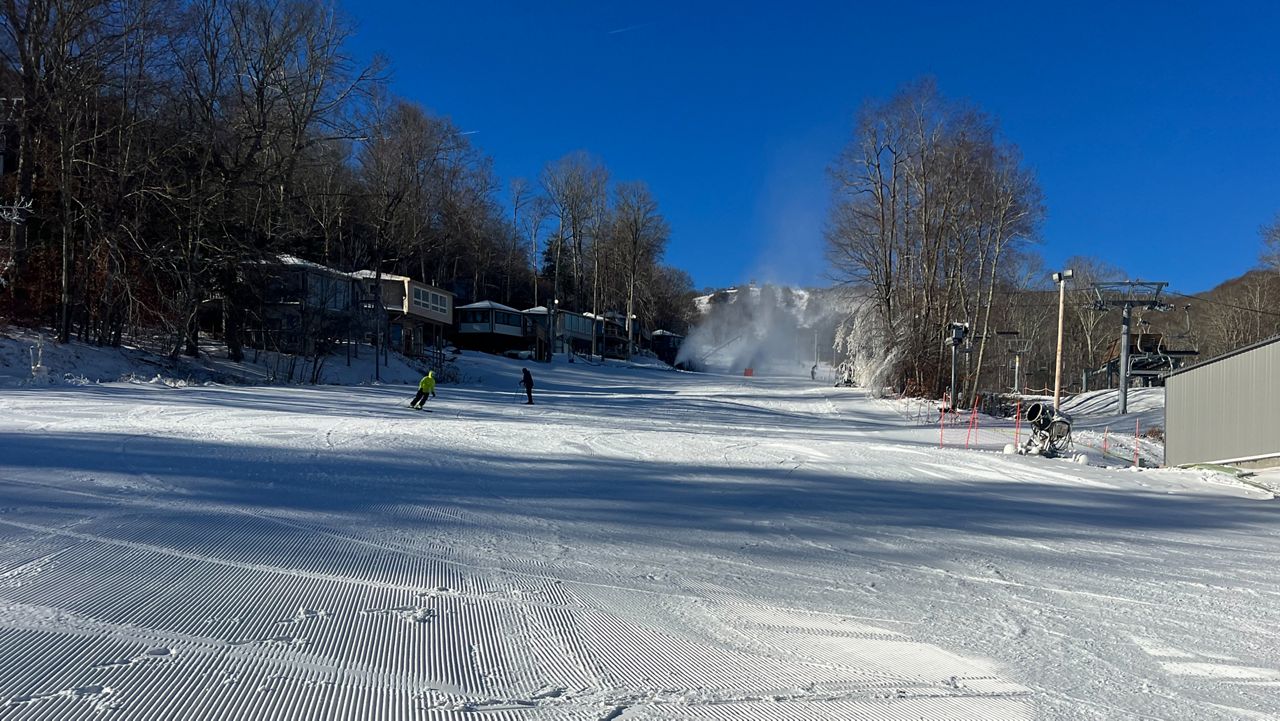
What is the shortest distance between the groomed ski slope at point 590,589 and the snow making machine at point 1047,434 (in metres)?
6.63

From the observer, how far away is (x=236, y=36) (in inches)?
1120

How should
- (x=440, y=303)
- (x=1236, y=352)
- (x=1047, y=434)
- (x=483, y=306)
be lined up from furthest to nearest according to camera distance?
(x=483, y=306)
(x=440, y=303)
(x=1047, y=434)
(x=1236, y=352)

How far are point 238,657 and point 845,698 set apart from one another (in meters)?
2.71

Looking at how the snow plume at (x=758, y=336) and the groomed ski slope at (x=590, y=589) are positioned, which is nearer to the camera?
the groomed ski slope at (x=590, y=589)

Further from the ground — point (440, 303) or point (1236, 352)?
point (440, 303)

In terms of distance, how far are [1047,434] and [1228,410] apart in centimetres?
407

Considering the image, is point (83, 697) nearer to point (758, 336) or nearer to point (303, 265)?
point (303, 265)

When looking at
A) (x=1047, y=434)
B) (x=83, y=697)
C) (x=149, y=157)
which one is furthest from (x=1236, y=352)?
(x=149, y=157)

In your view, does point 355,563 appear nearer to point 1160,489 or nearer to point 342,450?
point 342,450

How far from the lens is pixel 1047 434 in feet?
62.1

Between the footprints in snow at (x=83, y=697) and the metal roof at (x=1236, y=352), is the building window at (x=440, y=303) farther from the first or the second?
the footprints in snow at (x=83, y=697)

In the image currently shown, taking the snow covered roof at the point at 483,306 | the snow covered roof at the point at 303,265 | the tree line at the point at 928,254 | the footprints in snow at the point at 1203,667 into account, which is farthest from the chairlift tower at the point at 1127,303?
the snow covered roof at the point at 483,306

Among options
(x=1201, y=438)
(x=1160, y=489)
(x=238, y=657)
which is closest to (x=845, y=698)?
(x=238, y=657)

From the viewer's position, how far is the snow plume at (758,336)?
241 feet
